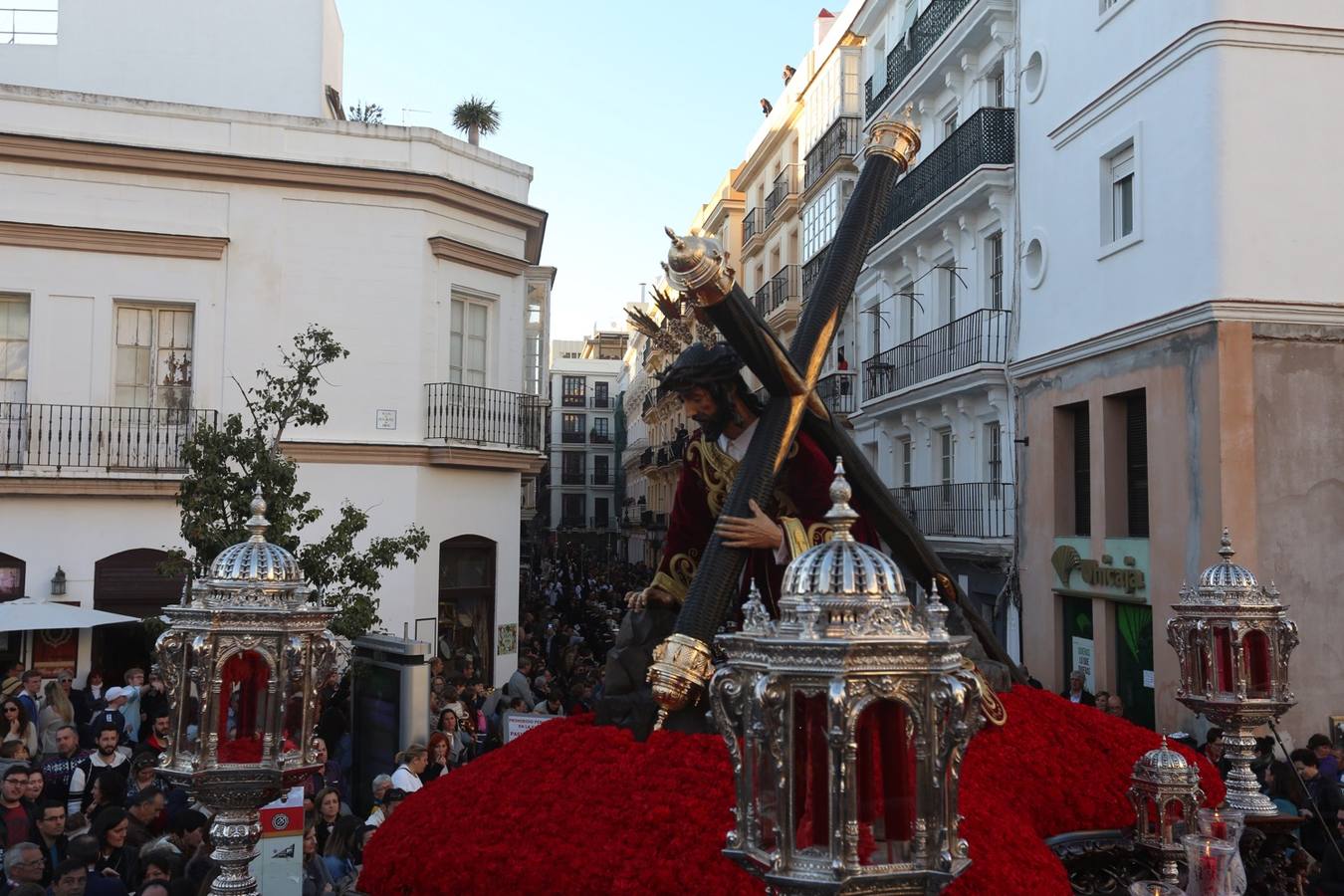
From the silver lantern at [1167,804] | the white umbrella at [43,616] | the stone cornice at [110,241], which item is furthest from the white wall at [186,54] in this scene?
the silver lantern at [1167,804]

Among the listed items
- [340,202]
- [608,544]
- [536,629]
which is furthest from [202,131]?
[608,544]

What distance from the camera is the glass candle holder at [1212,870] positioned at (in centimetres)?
496

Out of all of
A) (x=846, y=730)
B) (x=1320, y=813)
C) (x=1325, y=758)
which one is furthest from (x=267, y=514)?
(x=1325, y=758)

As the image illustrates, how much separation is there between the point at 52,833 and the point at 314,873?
1.48m

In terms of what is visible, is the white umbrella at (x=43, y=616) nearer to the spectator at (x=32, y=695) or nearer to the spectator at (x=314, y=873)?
the spectator at (x=32, y=695)

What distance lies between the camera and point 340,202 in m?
17.1

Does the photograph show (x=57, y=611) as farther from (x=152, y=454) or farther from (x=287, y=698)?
(x=287, y=698)

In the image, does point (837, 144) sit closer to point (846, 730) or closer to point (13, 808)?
point (13, 808)

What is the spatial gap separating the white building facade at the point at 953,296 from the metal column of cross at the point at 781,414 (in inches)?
494

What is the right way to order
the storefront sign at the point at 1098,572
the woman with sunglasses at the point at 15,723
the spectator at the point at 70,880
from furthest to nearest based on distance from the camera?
the storefront sign at the point at 1098,572
the woman with sunglasses at the point at 15,723
the spectator at the point at 70,880

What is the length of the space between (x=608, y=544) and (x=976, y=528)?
58072 mm

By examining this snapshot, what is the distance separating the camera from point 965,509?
20281 mm

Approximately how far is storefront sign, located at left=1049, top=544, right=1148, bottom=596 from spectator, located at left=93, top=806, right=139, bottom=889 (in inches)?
474

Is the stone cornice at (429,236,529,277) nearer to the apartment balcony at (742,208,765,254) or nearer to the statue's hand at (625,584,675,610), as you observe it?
the statue's hand at (625,584,675,610)
